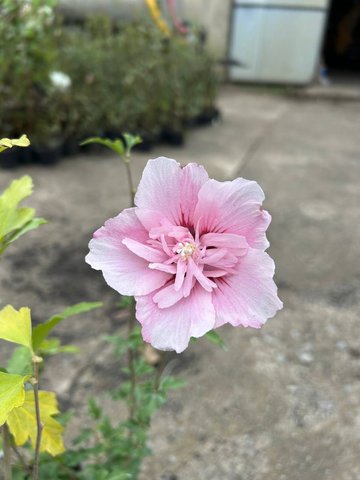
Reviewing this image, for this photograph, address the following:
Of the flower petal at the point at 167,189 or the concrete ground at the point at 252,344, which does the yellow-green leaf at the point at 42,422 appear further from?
the concrete ground at the point at 252,344

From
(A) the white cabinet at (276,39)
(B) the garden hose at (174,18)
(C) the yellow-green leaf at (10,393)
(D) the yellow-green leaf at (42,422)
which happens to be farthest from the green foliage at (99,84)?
(C) the yellow-green leaf at (10,393)

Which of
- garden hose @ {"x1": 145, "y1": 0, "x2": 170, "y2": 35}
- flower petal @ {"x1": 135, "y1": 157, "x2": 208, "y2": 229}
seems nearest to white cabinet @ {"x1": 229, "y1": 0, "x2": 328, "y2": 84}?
garden hose @ {"x1": 145, "y1": 0, "x2": 170, "y2": 35}

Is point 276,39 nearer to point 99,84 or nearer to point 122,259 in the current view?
point 99,84

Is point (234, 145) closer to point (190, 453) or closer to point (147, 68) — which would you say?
point (147, 68)

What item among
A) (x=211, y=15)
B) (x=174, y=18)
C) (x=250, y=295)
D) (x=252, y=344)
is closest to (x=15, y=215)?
(x=250, y=295)

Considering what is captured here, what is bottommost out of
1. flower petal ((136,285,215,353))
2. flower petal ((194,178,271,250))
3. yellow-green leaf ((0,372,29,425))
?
yellow-green leaf ((0,372,29,425))

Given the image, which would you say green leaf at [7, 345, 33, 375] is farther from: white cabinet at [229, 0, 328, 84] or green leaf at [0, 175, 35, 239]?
white cabinet at [229, 0, 328, 84]

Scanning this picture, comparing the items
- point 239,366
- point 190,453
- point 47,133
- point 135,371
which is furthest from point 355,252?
point 47,133

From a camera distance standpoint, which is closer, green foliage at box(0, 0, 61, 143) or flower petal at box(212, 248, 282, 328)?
flower petal at box(212, 248, 282, 328)
